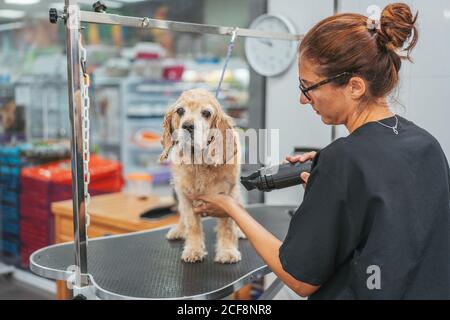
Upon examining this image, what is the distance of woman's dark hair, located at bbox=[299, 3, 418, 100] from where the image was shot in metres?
1.17

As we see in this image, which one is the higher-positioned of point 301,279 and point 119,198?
point 301,279

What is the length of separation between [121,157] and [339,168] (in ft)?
14.4

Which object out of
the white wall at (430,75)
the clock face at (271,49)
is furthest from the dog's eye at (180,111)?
the clock face at (271,49)

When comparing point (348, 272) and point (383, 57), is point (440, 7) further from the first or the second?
point (348, 272)

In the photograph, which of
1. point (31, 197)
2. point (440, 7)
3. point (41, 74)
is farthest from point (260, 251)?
point (41, 74)

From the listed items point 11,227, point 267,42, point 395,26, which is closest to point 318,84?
point 395,26

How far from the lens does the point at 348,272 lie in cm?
118

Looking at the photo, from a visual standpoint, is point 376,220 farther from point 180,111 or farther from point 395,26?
point 180,111

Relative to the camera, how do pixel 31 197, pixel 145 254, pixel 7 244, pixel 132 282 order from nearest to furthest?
pixel 132 282
pixel 145 254
pixel 31 197
pixel 7 244

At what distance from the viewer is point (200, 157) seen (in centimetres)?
168

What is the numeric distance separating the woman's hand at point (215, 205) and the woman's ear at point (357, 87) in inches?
19.5

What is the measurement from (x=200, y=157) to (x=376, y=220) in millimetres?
724

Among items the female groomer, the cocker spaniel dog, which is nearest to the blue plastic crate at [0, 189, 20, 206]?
the cocker spaniel dog

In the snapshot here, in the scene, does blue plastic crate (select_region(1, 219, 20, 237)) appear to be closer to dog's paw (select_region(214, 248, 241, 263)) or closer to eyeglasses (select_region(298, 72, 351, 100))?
dog's paw (select_region(214, 248, 241, 263))
